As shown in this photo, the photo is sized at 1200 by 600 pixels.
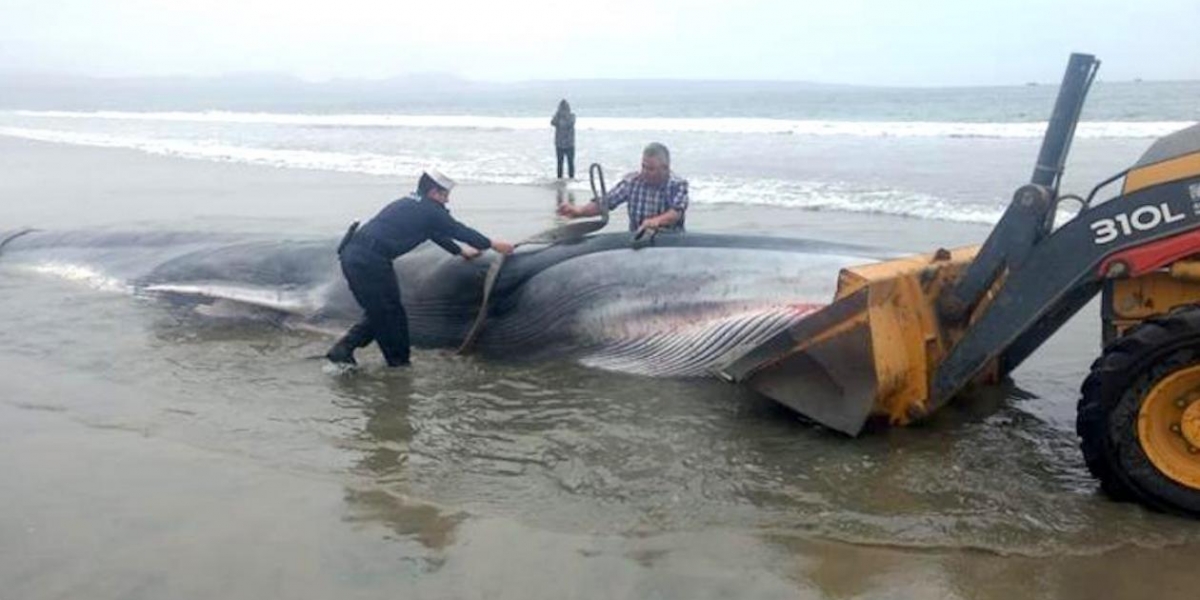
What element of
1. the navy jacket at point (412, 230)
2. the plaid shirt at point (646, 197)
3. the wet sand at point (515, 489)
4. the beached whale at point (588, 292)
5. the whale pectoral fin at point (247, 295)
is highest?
the plaid shirt at point (646, 197)

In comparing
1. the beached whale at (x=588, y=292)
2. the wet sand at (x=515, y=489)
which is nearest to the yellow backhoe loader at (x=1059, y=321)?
the wet sand at (x=515, y=489)

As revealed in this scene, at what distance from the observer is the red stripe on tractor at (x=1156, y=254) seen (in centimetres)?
452

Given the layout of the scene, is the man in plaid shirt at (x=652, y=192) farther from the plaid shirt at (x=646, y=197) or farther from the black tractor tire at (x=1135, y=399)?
the black tractor tire at (x=1135, y=399)

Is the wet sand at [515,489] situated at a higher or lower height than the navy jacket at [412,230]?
lower

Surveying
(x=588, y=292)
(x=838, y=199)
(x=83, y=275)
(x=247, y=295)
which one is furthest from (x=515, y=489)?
(x=838, y=199)

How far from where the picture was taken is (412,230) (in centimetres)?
740

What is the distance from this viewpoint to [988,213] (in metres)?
14.1

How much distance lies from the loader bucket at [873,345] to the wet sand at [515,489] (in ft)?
0.76

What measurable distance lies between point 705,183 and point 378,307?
13.5m

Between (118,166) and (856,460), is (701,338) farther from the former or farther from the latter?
(118,166)

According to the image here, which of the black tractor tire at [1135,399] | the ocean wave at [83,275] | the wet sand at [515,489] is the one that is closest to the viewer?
the wet sand at [515,489]

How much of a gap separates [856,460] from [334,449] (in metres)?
2.55

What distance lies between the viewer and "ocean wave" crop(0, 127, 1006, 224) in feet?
49.1

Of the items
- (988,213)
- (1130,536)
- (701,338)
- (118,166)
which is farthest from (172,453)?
(118,166)
